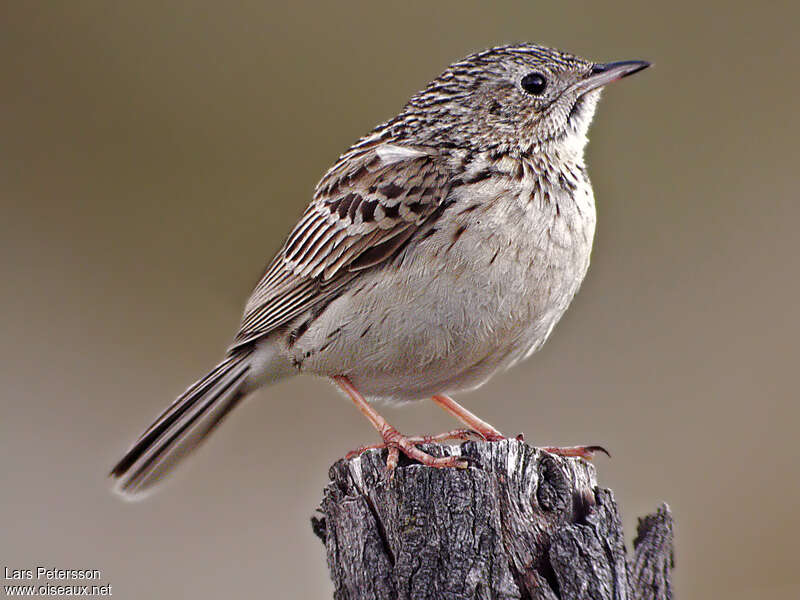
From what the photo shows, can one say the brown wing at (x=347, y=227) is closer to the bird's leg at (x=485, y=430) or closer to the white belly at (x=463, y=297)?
the white belly at (x=463, y=297)

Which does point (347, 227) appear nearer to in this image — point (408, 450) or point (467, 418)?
point (408, 450)

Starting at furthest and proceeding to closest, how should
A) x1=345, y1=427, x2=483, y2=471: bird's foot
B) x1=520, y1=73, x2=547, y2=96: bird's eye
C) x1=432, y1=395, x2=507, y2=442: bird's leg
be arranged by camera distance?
x1=432, y1=395, x2=507, y2=442: bird's leg
x1=520, y1=73, x2=547, y2=96: bird's eye
x1=345, y1=427, x2=483, y2=471: bird's foot

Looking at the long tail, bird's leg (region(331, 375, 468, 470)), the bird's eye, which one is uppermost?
the bird's eye

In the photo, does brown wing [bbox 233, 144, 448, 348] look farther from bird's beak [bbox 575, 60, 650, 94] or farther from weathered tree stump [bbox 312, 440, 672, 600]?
weathered tree stump [bbox 312, 440, 672, 600]

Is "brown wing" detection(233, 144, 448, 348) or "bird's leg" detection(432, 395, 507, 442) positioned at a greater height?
"brown wing" detection(233, 144, 448, 348)

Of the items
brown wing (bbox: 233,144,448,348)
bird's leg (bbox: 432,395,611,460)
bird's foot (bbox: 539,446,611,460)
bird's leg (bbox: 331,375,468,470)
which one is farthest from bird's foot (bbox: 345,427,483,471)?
brown wing (bbox: 233,144,448,348)

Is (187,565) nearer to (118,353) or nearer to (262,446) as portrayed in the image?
(262,446)
